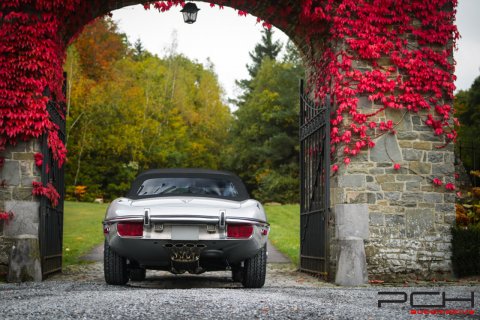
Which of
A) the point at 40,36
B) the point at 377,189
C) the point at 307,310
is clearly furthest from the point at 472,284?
the point at 40,36

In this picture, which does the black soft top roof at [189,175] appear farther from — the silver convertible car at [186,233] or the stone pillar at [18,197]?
the stone pillar at [18,197]

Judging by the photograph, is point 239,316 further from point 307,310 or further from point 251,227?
point 251,227

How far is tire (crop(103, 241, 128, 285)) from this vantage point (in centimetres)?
704

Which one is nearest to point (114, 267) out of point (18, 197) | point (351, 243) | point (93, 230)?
point (18, 197)

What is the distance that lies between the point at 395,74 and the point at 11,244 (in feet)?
20.5

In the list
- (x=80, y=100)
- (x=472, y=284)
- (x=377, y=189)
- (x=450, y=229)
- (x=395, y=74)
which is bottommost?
(x=472, y=284)

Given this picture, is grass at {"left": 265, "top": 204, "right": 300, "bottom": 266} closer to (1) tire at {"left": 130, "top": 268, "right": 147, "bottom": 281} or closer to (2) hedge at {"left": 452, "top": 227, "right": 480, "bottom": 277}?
(2) hedge at {"left": 452, "top": 227, "right": 480, "bottom": 277}

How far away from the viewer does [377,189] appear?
30.2 feet

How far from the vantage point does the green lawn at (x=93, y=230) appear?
13.9m

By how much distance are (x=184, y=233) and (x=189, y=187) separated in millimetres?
956

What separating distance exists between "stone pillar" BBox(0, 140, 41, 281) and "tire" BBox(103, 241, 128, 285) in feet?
5.84

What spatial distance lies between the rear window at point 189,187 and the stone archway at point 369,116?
230cm

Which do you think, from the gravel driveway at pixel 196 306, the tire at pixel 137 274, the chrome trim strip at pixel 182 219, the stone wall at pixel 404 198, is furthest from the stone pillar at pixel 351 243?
the chrome trim strip at pixel 182 219

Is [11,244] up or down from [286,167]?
down
